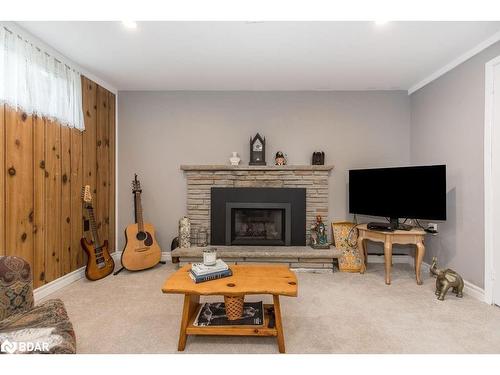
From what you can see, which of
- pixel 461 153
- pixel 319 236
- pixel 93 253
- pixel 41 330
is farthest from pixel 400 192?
pixel 93 253

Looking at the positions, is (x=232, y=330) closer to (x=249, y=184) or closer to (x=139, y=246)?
(x=139, y=246)

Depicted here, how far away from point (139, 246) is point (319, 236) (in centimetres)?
232

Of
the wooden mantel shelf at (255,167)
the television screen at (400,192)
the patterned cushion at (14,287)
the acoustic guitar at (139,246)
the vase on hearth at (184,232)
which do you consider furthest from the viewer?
the wooden mantel shelf at (255,167)

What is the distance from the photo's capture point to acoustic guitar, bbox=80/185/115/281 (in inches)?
119

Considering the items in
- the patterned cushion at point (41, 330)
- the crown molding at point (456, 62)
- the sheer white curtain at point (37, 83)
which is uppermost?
the crown molding at point (456, 62)

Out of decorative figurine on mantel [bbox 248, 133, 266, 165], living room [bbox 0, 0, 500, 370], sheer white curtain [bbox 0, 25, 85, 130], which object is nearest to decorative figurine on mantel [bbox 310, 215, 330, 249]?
living room [bbox 0, 0, 500, 370]

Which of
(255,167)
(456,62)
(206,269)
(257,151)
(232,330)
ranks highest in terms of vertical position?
(456,62)

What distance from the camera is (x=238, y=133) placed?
3826 millimetres

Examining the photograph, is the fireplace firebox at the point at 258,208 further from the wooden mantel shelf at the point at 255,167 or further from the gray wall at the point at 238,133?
the gray wall at the point at 238,133

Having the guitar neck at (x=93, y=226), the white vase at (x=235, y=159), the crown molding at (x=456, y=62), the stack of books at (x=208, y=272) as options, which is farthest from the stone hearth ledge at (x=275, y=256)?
the crown molding at (x=456, y=62)

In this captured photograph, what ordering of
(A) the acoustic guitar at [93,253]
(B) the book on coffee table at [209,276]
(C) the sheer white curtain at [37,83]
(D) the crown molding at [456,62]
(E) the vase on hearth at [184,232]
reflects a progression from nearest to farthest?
1. (B) the book on coffee table at [209,276]
2. (C) the sheer white curtain at [37,83]
3. (D) the crown molding at [456,62]
4. (A) the acoustic guitar at [93,253]
5. (E) the vase on hearth at [184,232]

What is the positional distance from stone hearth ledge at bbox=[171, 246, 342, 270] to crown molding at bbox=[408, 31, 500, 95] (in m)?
2.37

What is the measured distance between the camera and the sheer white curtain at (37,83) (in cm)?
215

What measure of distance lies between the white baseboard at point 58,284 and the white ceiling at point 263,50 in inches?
90.6
